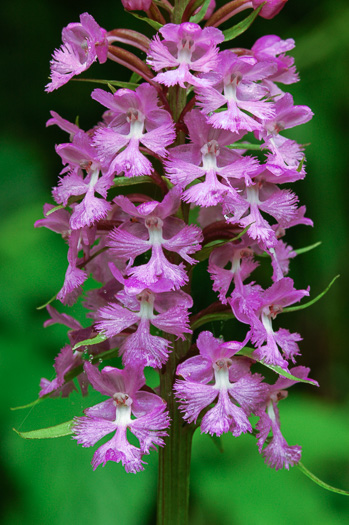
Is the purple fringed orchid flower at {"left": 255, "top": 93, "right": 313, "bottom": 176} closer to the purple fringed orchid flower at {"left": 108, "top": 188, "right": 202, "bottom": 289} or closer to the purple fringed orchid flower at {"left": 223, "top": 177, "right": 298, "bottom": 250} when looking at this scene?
the purple fringed orchid flower at {"left": 223, "top": 177, "right": 298, "bottom": 250}

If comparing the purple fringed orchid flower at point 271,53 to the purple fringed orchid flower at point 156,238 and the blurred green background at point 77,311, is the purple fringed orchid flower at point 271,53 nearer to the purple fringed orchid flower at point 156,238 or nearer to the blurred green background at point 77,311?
the purple fringed orchid flower at point 156,238

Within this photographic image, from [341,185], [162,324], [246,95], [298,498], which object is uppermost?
[246,95]

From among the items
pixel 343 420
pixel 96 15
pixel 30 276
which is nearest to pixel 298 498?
pixel 343 420

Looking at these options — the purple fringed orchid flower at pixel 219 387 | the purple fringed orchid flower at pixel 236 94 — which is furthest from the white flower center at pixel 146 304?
the purple fringed orchid flower at pixel 236 94

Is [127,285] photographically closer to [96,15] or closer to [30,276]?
[30,276]

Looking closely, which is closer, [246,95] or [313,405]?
[246,95]

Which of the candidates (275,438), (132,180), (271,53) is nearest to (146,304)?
(132,180)

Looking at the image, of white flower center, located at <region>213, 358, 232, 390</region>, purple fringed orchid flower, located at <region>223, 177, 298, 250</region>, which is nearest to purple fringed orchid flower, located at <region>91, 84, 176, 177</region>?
purple fringed orchid flower, located at <region>223, 177, 298, 250</region>
